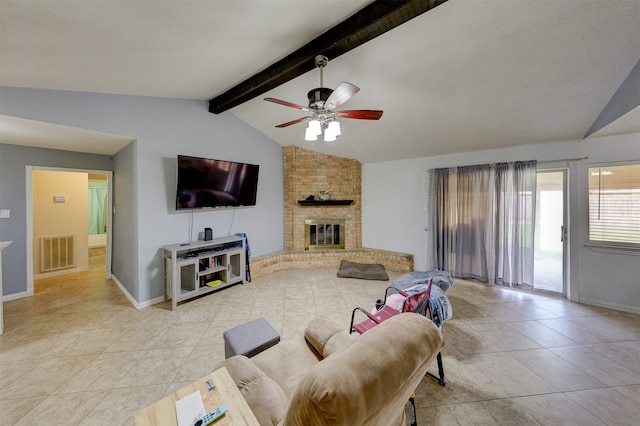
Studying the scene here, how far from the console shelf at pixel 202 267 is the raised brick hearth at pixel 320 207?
1.04 meters

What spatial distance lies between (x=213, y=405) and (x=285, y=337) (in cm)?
157

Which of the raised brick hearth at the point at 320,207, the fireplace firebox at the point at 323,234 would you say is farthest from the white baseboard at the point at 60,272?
the fireplace firebox at the point at 323,234

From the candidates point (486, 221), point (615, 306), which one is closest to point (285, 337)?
point (486, 221)

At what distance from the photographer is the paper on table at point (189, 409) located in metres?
0.93

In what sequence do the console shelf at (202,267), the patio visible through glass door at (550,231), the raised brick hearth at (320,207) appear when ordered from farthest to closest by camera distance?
the raised brick hearth at (320,207)
the patio visible through glass door at (550,231)
the console shelf at (202,267)

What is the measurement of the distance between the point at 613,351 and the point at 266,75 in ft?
14.9

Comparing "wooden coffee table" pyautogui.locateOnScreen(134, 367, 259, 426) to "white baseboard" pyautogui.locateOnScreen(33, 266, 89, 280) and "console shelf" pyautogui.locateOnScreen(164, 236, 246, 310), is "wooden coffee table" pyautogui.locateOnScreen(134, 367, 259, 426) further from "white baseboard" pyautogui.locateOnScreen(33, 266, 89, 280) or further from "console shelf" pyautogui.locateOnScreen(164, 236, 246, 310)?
"white baseboard" pyautogui.locateOnScreen(33, 266, 89, 280)

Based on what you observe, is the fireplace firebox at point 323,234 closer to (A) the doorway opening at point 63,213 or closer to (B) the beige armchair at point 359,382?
(A) the doorway opening at point 63,213

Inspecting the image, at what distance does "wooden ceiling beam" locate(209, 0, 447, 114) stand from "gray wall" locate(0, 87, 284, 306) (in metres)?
1.22

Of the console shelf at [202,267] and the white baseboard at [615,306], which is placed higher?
the console shelf at [202,267]

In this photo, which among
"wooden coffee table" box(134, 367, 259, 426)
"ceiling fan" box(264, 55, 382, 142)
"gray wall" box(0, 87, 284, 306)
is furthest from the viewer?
"gray wall" box(0, 87, 284, 306)

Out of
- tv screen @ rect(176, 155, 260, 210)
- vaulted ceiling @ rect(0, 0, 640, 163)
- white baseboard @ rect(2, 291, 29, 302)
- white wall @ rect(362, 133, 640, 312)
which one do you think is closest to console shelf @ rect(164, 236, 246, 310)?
tv screen @ rect(176, 155, 260, 210)

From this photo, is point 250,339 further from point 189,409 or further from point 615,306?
point 615,306

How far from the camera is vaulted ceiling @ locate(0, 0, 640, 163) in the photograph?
166cm
